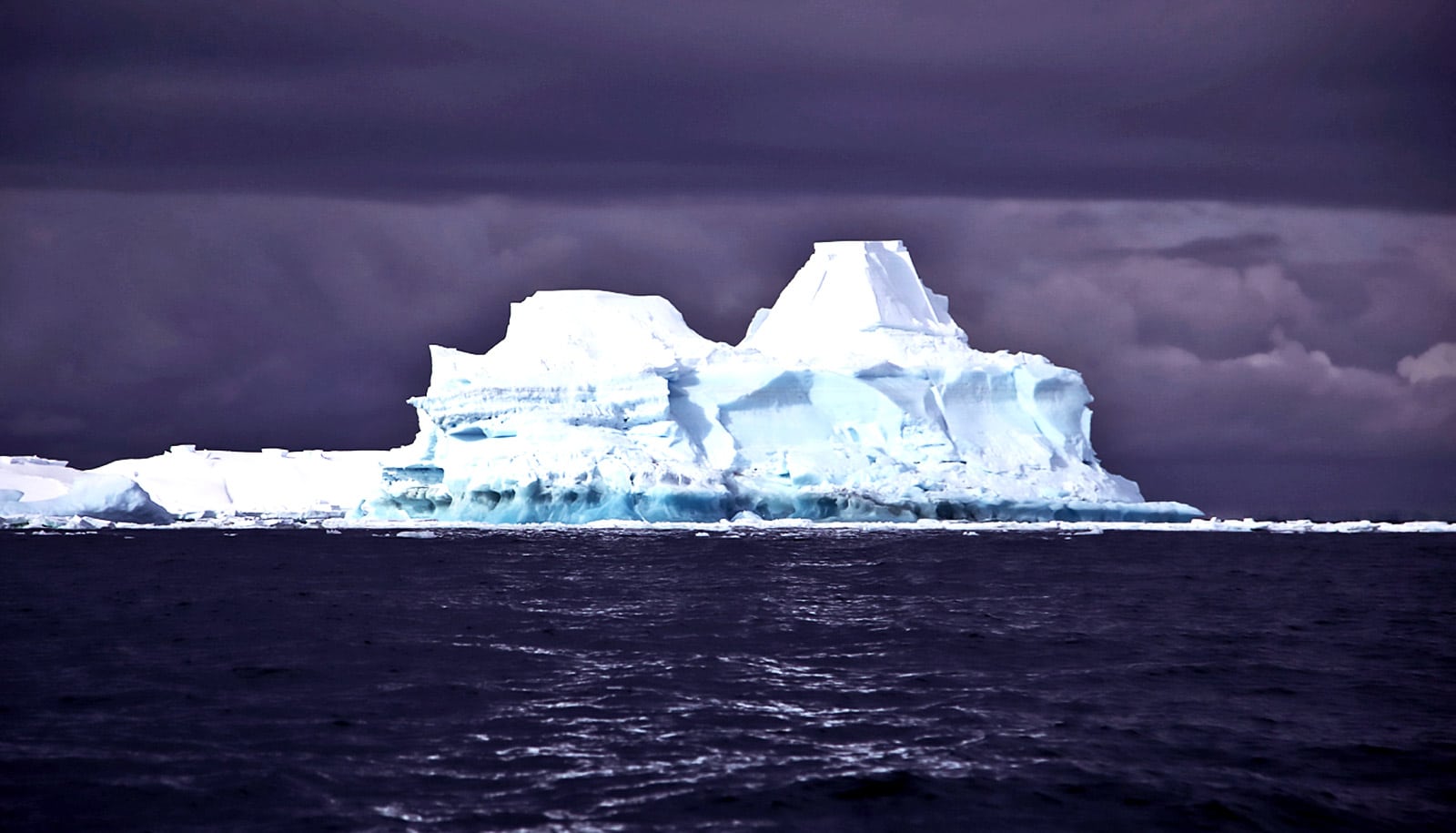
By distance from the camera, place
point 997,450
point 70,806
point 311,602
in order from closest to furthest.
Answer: point 70,806, point 311,602, point 997,450

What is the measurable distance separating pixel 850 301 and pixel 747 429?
7858 millimetres

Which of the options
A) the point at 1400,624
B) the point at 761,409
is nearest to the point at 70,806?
the point at 1400,624

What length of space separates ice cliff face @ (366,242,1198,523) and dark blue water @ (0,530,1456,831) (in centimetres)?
1946

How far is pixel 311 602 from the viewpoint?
19484 millimetres

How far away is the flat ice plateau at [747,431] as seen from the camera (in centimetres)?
4256

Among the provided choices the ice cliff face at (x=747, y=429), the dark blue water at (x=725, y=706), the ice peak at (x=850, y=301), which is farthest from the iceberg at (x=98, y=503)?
the dark blue water at (x=725, y=706)

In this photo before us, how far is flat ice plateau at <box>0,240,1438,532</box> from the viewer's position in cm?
4256

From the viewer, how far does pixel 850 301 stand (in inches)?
1999

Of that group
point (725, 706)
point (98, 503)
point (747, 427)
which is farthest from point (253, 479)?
point (725, 706)

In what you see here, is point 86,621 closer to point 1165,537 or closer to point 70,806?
point 70,806

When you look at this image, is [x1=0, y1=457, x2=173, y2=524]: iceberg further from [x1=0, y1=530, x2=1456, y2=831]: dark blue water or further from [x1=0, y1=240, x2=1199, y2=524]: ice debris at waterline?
[x1=0, y1=530, x2=1456, y2=831]: dark blue water

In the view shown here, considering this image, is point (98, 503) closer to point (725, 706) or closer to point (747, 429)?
point (747, 429)

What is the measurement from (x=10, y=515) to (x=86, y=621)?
32628 millimetres

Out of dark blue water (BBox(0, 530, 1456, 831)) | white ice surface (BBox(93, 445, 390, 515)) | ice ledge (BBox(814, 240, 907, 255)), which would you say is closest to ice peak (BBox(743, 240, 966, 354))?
ice ledge (BBox(814, 240, 907, 255))
